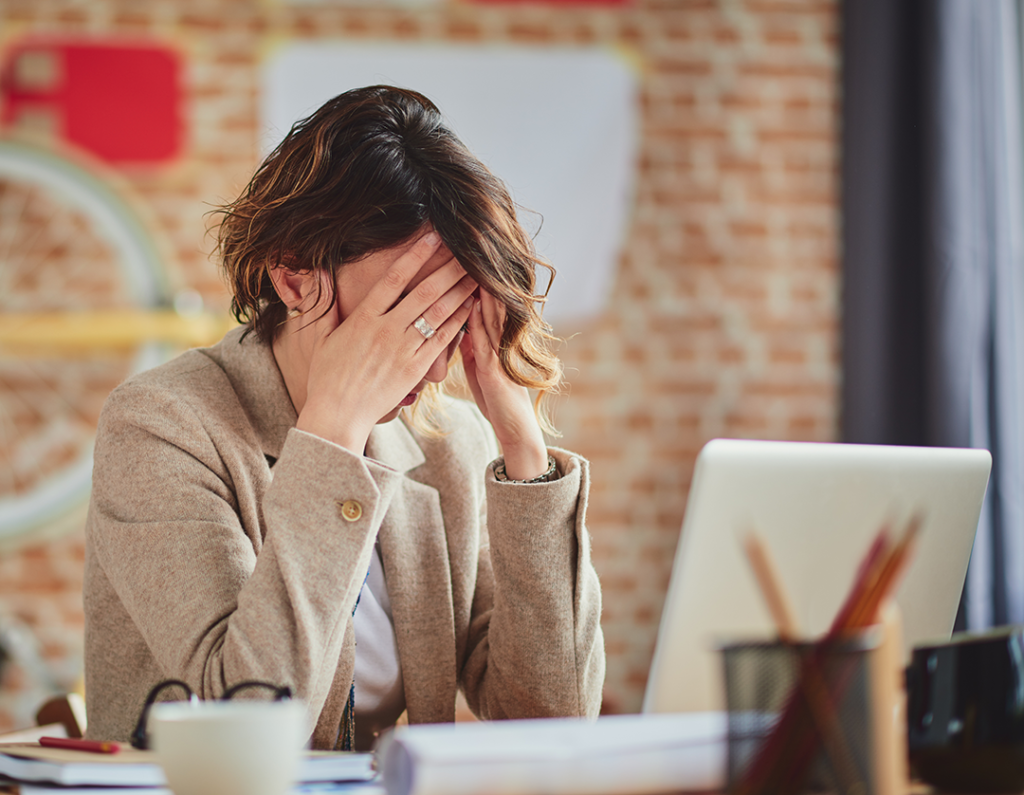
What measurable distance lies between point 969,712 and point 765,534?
0.62ft

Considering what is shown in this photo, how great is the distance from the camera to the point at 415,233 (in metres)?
1.06

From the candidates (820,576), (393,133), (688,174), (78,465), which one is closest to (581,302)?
(688,174)

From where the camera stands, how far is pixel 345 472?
0.90 metres

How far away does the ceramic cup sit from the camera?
0.59 m

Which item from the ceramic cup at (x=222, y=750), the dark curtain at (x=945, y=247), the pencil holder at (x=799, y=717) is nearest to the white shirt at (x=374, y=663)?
the ceramic cup at (x=222, y=750)

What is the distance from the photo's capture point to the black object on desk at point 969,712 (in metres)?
0.66

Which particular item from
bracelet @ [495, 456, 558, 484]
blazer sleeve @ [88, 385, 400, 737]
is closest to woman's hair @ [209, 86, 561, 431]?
bracelet @ [495, 456, 558, 484]

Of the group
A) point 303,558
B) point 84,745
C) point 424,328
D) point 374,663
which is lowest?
point 374,663

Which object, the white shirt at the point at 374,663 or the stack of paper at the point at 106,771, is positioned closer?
the stack of paper at the point at 106,771

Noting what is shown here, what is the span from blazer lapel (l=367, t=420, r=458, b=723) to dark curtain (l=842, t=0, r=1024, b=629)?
3.95 ft

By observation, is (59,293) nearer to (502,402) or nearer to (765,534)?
(502,402)

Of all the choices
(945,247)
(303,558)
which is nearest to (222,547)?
(303,558)

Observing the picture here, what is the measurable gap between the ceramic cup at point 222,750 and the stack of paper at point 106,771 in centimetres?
10

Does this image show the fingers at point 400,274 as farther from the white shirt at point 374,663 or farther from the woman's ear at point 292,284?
the white shirt at point 374,663
